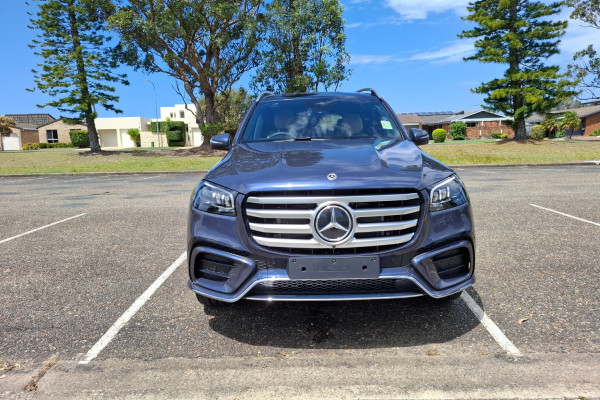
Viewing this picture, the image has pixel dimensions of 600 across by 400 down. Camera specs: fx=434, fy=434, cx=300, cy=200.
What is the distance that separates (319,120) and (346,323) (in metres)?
1.92

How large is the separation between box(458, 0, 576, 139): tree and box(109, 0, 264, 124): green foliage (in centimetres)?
1465

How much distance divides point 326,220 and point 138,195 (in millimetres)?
8544

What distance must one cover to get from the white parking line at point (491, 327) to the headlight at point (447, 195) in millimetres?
897

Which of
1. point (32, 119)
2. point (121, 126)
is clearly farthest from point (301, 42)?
point (32, 119)

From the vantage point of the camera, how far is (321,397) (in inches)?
86.6

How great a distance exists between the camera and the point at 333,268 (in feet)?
8.18

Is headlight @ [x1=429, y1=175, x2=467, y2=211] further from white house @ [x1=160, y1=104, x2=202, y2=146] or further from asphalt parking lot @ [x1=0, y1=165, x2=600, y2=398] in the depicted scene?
white house @ [x1=160, y1=104, x2=202, y2=146]

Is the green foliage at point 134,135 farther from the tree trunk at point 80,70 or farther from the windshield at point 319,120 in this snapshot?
the windshield at point 319,120

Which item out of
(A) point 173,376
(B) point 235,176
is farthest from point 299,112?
(A) point 173,376

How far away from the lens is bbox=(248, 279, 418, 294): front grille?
253 centimetres

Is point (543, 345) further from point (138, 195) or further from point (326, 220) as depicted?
point (138, 195)

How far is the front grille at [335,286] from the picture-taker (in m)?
2.53

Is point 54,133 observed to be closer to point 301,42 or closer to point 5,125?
point 5,125

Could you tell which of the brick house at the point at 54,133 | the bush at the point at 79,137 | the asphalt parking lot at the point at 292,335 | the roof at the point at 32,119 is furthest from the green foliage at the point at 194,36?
the roof at the point at 32,119
